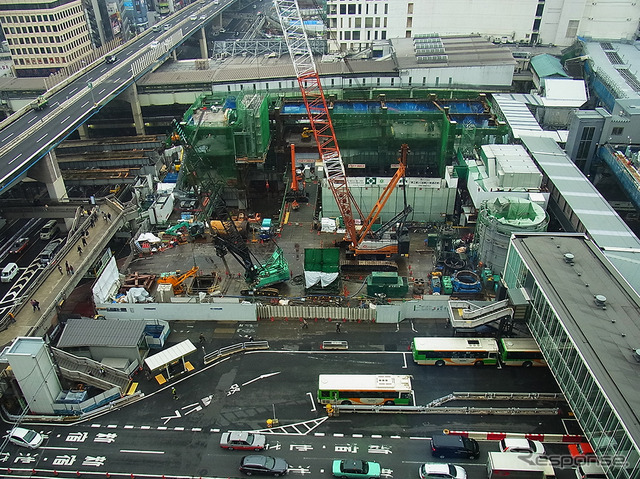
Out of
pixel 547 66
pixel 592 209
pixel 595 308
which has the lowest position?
pixel 592 209

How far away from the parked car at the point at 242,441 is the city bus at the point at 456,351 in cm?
1710

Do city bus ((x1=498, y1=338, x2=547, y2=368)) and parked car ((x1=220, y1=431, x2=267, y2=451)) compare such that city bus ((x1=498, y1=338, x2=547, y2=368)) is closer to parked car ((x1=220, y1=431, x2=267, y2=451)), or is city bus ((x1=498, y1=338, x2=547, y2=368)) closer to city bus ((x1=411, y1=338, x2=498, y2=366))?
city bus ((x1=411, y1=338, x2=498, y2=366))

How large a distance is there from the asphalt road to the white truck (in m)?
1.76

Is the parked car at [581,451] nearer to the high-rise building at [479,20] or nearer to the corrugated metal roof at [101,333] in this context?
the corrugated metal roof at [101,333]

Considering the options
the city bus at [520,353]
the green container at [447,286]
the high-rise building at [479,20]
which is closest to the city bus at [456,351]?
the city bus at [520,353]

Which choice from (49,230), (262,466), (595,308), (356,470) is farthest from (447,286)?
(49,230)

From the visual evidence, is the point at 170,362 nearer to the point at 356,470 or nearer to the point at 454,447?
the point at 356,470

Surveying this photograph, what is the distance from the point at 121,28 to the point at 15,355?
162533mm

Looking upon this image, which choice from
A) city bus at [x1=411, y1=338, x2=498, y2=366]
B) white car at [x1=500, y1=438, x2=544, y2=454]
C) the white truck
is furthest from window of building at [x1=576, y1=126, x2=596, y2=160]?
the white truck

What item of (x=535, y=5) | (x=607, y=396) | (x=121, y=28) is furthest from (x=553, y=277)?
(x=121, y=28)

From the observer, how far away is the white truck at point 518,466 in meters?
38.7

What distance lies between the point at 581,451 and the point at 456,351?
1295 cm

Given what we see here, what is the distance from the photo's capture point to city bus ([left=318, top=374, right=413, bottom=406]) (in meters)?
45.1

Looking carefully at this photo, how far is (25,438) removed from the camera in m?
44.2
